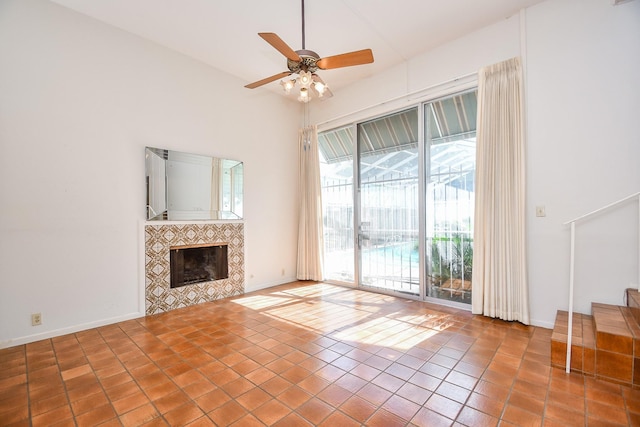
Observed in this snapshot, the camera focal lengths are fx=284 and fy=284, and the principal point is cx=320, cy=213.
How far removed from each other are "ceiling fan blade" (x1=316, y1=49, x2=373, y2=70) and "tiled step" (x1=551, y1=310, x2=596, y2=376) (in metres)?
2.80

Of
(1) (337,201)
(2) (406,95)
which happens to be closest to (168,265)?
(1) (337,201)

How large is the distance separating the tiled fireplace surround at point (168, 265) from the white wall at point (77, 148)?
0.53ft

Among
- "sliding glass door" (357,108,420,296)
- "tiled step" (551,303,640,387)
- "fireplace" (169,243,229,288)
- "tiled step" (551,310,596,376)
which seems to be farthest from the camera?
"sliding glass door" (357,108,420,296)

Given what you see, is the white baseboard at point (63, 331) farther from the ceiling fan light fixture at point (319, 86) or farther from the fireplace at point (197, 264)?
the ceiling fan light fixture at point (319, 86)

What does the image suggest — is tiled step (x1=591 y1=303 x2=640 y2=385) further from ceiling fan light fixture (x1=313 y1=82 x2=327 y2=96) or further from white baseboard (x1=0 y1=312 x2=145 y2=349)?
white baseboard (x1=0 y1=312 x2=145 y2=349)

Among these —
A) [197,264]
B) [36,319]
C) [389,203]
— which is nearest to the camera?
[36,319]

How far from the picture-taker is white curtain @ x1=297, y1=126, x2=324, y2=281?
16.9ft

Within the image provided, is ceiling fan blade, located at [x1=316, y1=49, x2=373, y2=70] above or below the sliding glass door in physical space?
above

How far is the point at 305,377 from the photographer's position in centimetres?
216

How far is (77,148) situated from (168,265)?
1.68 m

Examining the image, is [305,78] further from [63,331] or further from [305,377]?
[63,331]

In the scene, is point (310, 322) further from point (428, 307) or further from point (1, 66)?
point (1, 66)

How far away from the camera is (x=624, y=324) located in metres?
2.20

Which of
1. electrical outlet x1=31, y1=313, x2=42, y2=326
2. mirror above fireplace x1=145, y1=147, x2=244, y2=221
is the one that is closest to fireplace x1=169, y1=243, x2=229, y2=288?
mirror above fireplace x1=145, y1=147, x2=244, y2=221
